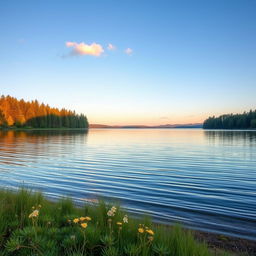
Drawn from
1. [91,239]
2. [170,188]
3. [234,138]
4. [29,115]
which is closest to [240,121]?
[234,138]

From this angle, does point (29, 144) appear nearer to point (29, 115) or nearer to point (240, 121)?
point (29, 115)

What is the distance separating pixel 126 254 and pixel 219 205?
312 inches

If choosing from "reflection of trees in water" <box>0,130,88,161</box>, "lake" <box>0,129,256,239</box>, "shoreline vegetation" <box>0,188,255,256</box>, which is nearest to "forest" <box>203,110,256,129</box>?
"reflection of trees in water" <box>0,130,88,161</box>

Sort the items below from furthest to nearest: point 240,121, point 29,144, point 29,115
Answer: point 240,121 < point 29,115 < point 29,144

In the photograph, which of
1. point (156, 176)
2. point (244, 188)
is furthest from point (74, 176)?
point (244, 188)

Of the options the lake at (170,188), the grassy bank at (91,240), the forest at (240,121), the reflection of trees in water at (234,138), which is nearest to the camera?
the grassy bank at (91,240)

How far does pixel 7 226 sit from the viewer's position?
5.11 meters

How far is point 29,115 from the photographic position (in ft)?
468

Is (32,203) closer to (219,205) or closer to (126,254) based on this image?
(126,254)

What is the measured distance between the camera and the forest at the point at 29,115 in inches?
4929

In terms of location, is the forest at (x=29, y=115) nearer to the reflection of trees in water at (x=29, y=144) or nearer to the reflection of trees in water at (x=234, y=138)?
the reflection of trees in water at (x=29, y=144)

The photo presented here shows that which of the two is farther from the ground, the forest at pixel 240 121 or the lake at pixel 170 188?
the forest at pixel 240 121

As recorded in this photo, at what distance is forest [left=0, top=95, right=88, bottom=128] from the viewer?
125m

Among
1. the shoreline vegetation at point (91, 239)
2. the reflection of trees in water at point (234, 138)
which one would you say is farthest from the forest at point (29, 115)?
the shoreline vegetation at point (91, 239)
